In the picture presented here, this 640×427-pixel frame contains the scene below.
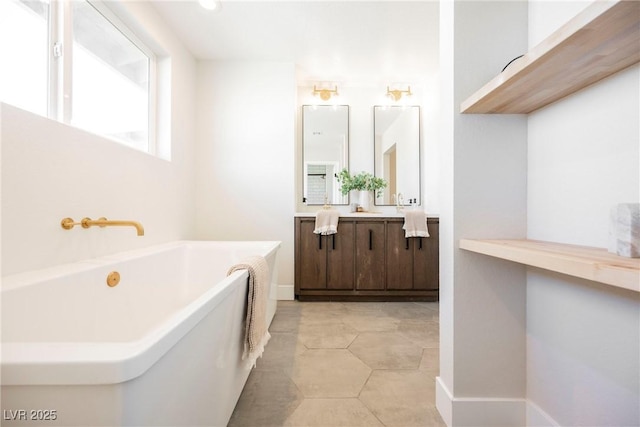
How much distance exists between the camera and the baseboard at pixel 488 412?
1.14 metres

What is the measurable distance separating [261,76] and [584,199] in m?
2.91

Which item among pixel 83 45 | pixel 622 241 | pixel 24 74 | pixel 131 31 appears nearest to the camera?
pixel 622 241

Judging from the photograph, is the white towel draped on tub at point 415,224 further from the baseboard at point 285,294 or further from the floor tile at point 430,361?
the baseboard at point 285,294

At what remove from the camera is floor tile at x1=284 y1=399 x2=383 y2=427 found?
1.18 m

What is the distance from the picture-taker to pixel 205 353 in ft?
2.76

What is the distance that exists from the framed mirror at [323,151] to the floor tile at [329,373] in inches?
77.9

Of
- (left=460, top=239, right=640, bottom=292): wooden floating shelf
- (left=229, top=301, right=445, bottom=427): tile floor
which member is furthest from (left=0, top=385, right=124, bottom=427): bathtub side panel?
(left=460, top=239, right=640, bottom=292): wooden floating shelf

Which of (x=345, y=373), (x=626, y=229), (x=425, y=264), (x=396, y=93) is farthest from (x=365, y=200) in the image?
(x=626, y=229)

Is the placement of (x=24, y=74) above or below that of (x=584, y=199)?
above

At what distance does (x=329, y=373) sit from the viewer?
155 centimetres

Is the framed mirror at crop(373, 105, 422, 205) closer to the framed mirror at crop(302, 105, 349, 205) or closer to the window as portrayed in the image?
the framed mirror at crop(302, 105, 349, 205)

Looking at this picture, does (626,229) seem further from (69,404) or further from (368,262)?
(368,262)

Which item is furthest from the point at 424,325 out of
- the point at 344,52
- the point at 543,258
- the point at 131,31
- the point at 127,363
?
the point at 131,31

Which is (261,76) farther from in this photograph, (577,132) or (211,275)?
(577,132)
